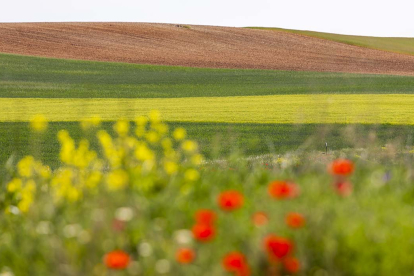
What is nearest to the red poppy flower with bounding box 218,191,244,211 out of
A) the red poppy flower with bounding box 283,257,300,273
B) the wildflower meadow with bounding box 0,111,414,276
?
the wildflower meadow with bounding box 0,111,414,276

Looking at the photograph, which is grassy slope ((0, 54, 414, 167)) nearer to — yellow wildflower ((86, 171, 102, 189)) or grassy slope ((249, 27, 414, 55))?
yellow wildflower ((86, 171, 102, 189))

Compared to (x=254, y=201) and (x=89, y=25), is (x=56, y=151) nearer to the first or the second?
(x=254, y=201)

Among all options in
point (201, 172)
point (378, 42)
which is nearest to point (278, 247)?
point (201, 172)

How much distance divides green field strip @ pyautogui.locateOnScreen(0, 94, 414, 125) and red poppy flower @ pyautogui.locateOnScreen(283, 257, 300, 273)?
49.2 feet

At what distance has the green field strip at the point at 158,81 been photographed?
1212 inches

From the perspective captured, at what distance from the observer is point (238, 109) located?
913 inches

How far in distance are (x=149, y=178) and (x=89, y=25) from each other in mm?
54993

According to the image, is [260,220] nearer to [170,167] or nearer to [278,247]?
[278,247]

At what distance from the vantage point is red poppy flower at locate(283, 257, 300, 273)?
134 inches

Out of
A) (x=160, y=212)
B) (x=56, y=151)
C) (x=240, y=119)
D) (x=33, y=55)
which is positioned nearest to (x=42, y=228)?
(x=160, y=212)

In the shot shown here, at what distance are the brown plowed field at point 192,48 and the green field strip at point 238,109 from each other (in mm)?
18301

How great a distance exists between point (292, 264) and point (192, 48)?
163 feet

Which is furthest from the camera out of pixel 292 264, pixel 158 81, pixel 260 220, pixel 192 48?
pixel 192 48

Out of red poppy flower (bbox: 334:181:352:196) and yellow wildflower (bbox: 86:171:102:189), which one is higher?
red poppy flower (bbox: 334:181:352:196)
